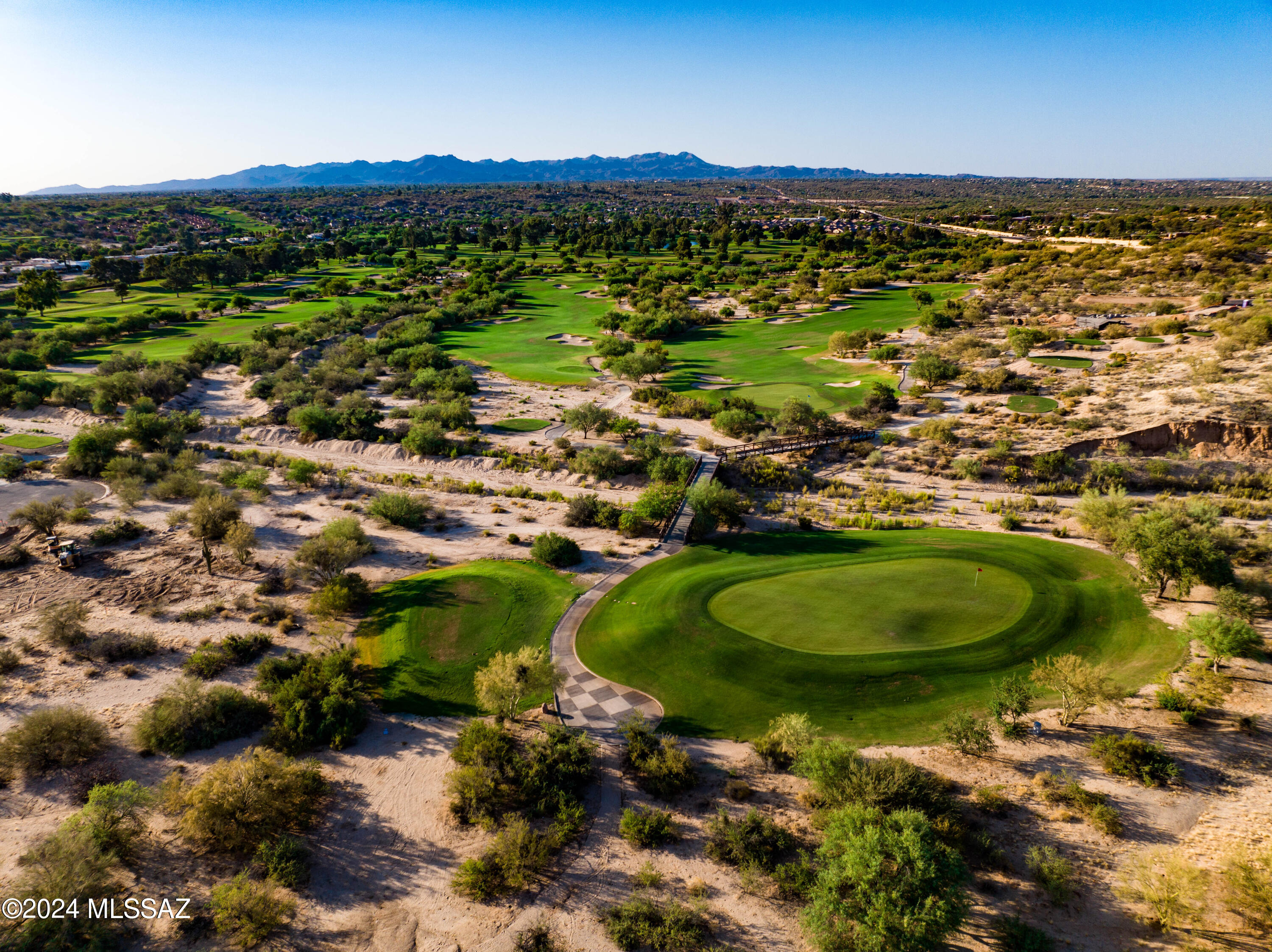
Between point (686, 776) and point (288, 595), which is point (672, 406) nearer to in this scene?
point (288, 595)

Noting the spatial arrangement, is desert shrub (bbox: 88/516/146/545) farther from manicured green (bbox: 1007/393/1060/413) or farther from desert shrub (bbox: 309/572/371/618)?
manicured green (bbox: 1007/393/1060/413)

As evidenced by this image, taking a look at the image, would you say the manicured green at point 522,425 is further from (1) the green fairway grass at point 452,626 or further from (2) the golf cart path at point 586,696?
(2) the golf cart path at point 586,696

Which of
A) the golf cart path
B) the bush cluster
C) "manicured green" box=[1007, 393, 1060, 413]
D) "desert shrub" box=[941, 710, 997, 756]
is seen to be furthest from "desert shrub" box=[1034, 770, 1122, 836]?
"manicured green" box=[1007, 393, 1060, 413]

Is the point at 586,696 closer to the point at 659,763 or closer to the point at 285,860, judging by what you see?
the point at 659,763

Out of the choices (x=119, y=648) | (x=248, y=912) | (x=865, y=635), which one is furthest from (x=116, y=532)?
(x=865, y=635)

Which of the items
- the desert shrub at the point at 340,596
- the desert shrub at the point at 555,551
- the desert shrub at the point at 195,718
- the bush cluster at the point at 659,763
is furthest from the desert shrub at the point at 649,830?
the desert shrub at the point at 340,596
